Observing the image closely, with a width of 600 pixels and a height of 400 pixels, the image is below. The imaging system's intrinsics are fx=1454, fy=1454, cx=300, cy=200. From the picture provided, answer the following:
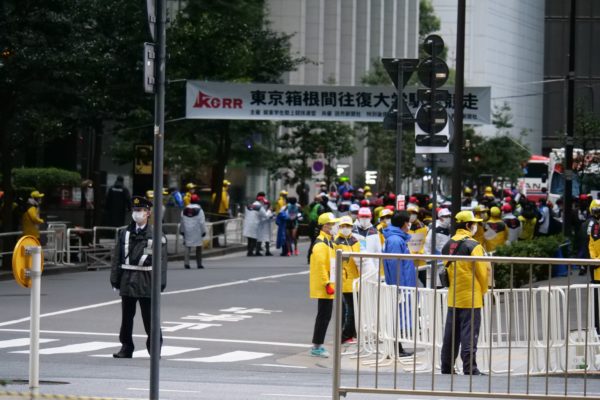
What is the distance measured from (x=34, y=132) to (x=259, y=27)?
13674 millimetres

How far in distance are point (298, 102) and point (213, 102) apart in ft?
6.61

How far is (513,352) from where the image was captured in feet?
34.3

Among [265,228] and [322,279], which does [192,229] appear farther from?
[322,279]

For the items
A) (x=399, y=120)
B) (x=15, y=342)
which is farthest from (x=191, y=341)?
(x=399, y=120)

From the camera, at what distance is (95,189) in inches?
1580

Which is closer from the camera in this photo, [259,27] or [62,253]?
[62,253]

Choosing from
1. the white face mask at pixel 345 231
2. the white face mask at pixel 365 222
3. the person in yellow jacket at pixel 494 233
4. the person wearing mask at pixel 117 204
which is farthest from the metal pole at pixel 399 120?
the person wearing mask at pixel 117 204

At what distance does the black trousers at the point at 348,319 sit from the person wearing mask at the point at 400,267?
87cm

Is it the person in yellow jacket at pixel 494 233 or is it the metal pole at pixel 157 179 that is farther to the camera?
the person in yellow jacket at pixel 494 233

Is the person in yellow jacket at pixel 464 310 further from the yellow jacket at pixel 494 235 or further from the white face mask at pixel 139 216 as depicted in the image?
the yellow jacket at pixel 494 235

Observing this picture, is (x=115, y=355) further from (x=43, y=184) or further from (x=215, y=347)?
(x=43, y=184)

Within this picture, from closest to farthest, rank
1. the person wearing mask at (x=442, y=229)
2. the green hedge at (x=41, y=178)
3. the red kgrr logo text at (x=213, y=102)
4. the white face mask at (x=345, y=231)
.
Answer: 1. the white face mask at (x=345, y=231)
2. the person wearing mask at (x=442, y=229)
3. the red kgrr logo text at (x=213, y=102)
4. the green hedge at (x=41, y=178)

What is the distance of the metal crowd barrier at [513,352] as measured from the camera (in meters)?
10.1

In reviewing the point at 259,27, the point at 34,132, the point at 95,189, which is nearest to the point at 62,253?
the point at 34,132
